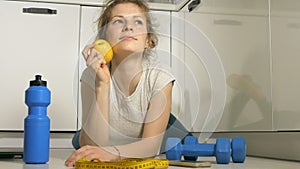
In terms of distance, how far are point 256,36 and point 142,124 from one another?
40 cm

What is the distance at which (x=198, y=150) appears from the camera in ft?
2.91

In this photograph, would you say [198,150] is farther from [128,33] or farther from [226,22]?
[226,22]

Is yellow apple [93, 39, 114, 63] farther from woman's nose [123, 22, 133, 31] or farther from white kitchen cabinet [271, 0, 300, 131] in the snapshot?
white kitchen cabinet [271, 0, 300, 131]

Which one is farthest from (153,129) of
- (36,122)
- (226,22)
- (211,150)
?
(226,22)

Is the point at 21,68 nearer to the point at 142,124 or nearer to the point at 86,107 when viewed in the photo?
the point at 86,107

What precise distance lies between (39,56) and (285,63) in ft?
3.42

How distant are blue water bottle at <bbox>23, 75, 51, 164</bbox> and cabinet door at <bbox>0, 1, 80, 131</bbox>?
81cm

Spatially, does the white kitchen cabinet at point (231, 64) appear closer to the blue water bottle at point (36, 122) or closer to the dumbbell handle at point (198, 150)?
the dumbbell handle at point (198, 150)

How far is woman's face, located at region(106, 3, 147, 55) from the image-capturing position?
1.00 metres

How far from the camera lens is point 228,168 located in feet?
2.68

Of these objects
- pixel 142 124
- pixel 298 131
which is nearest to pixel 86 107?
pixel 142 124

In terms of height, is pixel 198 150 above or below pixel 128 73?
below

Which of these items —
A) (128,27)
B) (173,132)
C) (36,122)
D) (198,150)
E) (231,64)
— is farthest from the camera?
(231,64)

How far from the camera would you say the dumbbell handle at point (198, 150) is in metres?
0.88
